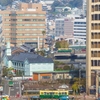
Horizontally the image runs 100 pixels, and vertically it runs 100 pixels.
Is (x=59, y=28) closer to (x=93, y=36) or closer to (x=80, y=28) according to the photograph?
(x=80, y=28)

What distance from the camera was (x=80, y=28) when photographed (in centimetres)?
10800

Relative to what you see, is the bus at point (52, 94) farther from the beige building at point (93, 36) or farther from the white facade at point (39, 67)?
the white facade at point (39, 67)

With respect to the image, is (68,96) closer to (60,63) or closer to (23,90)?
(23,90)

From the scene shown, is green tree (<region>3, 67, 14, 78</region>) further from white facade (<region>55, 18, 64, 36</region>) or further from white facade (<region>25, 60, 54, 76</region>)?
white facade (<region>55, 18, 64, 36</region>)

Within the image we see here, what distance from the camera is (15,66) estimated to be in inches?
2186

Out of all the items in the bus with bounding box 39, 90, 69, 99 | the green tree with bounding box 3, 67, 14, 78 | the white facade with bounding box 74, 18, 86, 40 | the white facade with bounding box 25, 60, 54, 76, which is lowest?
the bus with bounding box 39, 90, 69, 99

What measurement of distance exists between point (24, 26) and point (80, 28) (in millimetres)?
26997

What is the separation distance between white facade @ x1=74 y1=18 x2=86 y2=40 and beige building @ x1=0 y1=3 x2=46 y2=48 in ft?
73.5

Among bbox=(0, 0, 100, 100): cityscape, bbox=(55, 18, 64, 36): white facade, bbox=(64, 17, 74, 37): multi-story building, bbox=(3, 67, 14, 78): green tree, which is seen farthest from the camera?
bbox=(55, 18, 64, 36): white facade

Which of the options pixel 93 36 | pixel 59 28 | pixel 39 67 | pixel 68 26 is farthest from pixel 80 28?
pixel 93 36

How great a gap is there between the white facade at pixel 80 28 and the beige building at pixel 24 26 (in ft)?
73.5

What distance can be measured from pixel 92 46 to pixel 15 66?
14.2 metres

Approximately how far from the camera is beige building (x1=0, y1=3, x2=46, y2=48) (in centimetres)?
8200

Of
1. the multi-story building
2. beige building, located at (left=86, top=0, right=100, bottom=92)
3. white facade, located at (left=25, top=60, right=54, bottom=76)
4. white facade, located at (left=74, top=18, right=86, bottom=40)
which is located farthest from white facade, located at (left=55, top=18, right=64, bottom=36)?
beige building, located at (left=86, top=0, right=100, bottom=92)
